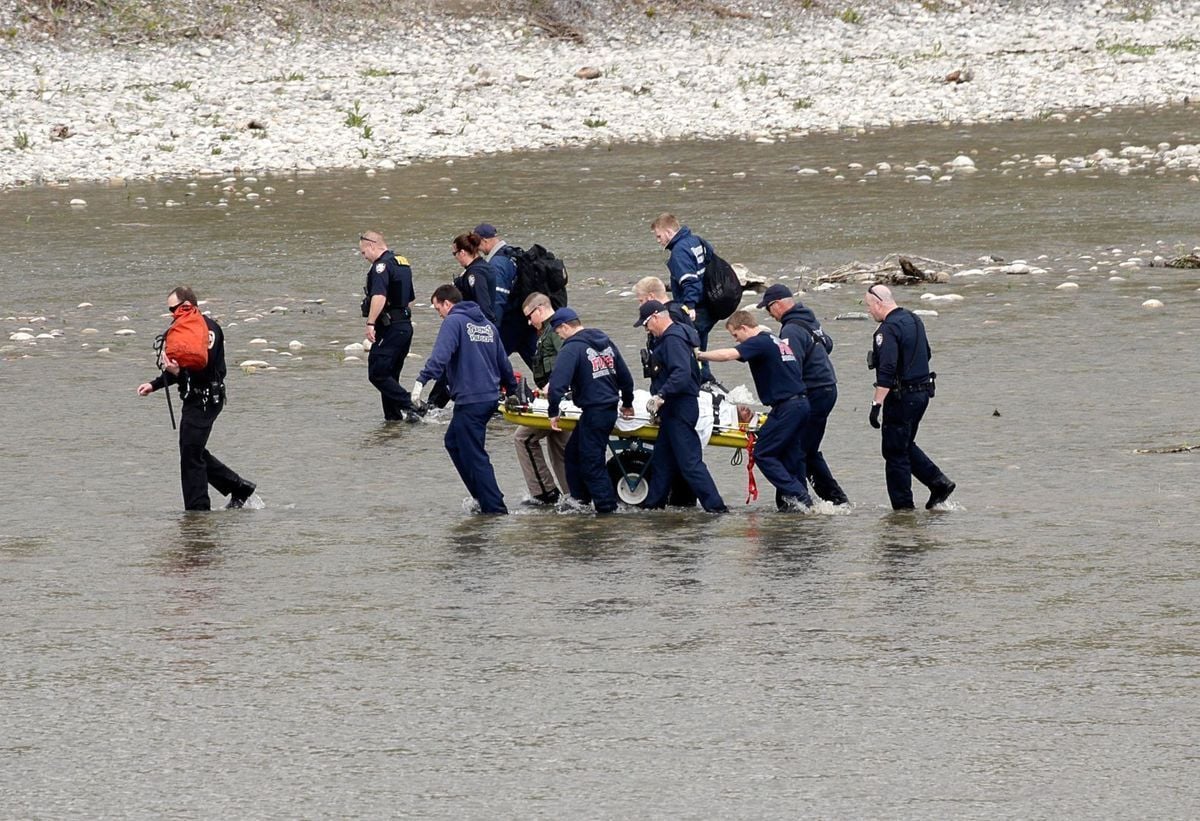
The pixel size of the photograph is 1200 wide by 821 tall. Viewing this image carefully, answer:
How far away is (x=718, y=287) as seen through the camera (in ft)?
48.0

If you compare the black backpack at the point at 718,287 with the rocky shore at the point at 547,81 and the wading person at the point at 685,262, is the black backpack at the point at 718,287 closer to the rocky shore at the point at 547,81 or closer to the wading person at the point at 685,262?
the wading person at the point at 685,262

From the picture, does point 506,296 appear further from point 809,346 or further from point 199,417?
point 809,346

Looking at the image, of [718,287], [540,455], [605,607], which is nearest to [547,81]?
[718,287]

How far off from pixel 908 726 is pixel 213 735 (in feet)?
8.69

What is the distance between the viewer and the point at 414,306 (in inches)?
797

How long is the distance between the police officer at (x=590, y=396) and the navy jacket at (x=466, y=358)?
1.44ft

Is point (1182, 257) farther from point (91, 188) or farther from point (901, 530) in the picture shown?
point (91, 188)

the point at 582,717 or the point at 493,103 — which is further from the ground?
the point at 493,103

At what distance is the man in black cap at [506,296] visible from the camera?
14883 millimetres

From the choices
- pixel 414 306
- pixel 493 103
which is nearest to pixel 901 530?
pixel 414 306

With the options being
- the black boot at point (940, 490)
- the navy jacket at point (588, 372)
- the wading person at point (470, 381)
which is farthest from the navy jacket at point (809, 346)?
the wading person at point (470, 381)

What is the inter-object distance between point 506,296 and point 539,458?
289 cm

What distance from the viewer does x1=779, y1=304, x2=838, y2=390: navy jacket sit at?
11.6m

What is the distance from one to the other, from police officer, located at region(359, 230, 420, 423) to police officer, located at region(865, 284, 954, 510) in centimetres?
480
